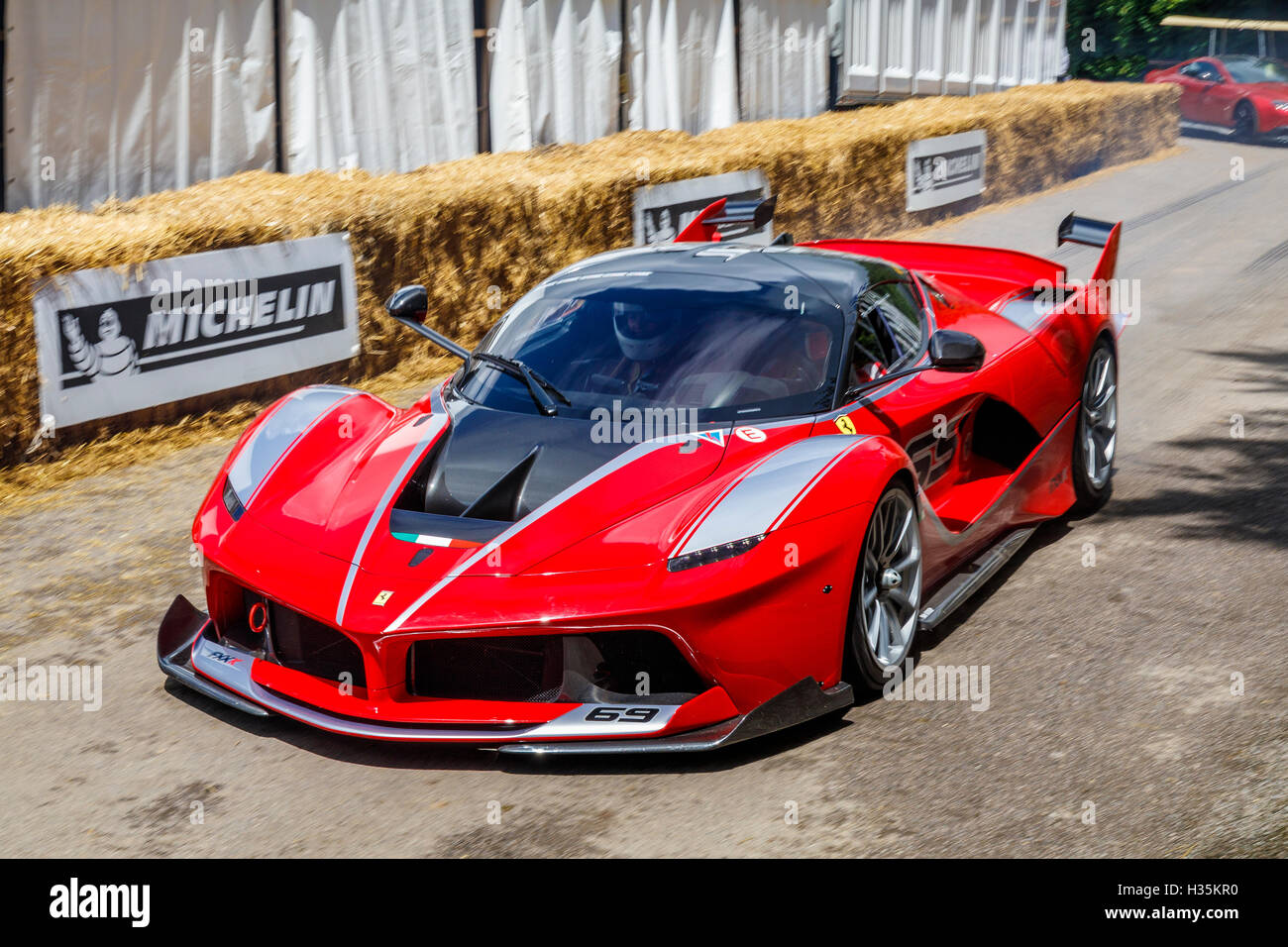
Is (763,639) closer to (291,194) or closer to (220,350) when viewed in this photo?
(220,350)

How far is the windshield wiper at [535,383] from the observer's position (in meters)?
5.01

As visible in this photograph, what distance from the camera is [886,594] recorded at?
465 cm

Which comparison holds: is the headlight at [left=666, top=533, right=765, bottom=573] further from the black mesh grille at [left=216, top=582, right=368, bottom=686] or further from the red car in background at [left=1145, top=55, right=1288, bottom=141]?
the red car in background at [left=1145, top=55, right=1288, bottom=141]

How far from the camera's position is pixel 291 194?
9.80 m

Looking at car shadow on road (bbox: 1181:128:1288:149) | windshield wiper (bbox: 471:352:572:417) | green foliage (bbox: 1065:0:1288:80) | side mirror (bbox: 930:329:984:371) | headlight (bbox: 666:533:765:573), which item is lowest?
car shadow on road (bbox: 1181:128:1288:149)

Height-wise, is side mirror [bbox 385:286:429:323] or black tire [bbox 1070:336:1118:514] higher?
side mirror [bbox 385:286:429:323]

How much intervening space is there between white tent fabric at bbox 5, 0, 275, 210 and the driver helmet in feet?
21.6

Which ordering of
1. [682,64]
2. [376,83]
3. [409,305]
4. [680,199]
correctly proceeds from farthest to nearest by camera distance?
[682,64] → [680,199] → [376,83] → [409,305]

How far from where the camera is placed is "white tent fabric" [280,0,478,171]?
12.4 meters

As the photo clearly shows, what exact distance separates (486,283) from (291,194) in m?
1.78

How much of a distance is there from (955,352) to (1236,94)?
25.1 m

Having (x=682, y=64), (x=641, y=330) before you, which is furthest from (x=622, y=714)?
(x=682, y=64)

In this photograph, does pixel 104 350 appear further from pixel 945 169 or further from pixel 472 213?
pixel 945 169

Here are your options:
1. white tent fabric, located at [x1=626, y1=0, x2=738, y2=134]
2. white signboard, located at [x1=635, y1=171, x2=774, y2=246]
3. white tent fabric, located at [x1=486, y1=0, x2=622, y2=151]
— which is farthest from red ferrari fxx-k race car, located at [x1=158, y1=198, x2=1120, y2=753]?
white tent fabric, located at [x1=626, y1=0, x2=738, y2=134]
